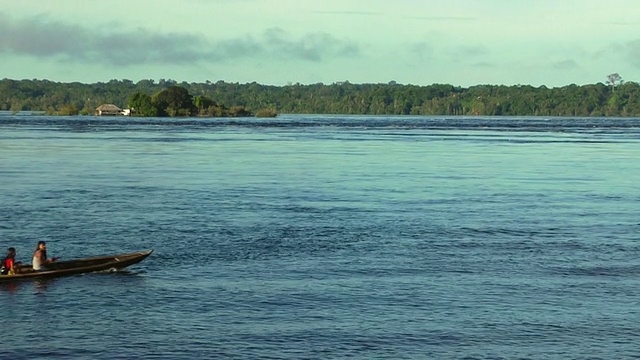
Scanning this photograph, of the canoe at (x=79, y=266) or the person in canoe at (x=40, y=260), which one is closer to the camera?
the person in canoe at (x=40, y=260)

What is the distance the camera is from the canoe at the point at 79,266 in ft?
125

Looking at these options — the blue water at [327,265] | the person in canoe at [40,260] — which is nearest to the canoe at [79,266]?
the person in canoe at [40,260]

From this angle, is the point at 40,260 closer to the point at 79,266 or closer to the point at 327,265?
the point at 79,266

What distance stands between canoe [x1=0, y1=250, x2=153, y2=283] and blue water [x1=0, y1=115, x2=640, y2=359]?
1.23ft

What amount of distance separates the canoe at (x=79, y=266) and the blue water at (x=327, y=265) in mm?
374

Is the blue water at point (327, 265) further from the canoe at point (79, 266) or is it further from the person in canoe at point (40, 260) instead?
the person in canoe at point (40, 260)

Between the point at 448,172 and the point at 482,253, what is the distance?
137 ft

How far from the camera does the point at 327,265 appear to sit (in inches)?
1597

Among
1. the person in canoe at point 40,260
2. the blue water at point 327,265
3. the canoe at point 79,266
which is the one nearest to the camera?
the blue water at point 327,265

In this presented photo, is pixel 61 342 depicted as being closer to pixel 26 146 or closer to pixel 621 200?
pixel 621 200

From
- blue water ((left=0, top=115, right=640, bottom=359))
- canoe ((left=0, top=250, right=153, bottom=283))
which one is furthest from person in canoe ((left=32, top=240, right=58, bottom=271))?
blue water ((left=0, top=115, right=640, bottom=359))

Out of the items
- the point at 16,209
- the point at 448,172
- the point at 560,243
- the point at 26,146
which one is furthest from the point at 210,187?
the point at 26,146

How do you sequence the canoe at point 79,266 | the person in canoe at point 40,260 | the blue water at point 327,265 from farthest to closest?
the canoe at point 79,266 < the person in canoe at point 40,260 < the blue water at point 327,265

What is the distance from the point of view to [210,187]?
229 feet
